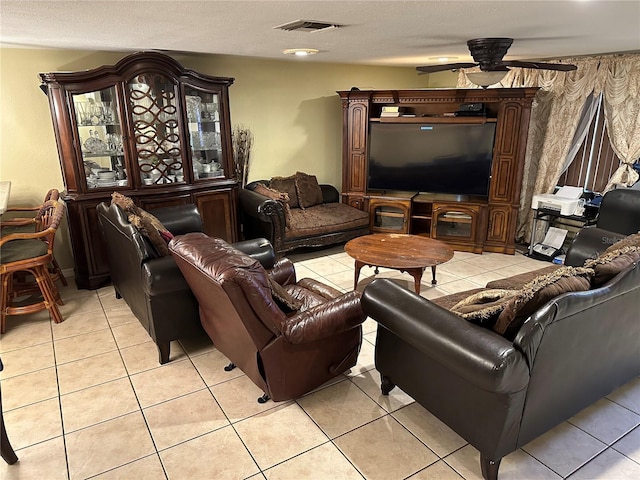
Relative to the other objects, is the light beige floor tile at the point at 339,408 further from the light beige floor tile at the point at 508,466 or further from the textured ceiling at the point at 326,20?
the textured ceiling at the point at 326,20

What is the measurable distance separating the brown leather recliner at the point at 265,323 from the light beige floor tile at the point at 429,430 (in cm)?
44

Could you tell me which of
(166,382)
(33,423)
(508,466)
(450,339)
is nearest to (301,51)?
(166,382)

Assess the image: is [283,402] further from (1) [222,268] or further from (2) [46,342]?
(2) [46,342]

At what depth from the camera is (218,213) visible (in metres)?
4.70

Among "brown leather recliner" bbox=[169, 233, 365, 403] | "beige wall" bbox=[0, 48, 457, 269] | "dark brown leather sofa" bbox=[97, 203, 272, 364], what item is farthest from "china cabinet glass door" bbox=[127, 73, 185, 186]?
"brown leather recliner" bbox=[169, 233, 365, 403]

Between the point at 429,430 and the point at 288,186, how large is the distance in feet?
12.2

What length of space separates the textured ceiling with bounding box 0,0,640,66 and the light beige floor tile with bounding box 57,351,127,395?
7.01ft

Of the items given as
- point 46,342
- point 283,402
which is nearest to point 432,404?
point 283,402

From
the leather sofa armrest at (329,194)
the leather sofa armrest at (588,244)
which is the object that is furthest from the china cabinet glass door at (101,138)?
the leather sofa armrest at (588,244)

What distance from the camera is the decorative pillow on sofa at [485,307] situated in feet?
6.40

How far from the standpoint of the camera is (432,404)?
7.15 feet

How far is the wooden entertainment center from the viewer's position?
498 centimetres

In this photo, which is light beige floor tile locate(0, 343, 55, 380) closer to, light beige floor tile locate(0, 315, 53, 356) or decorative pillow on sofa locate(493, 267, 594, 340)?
light beige floor tile locate(0, 315, 53, 356)

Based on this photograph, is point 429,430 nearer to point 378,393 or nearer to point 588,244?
point 378,393
